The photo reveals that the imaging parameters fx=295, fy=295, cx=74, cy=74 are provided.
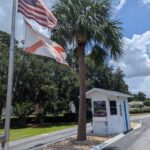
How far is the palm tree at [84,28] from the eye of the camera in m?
15.8

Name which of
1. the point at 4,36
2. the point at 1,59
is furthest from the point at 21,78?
the point at 4,36

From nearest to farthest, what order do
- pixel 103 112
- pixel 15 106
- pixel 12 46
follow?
pixel 12 46
pixel 103 112
pixel 15 106

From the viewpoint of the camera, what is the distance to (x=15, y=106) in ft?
108

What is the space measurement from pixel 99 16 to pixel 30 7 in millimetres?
7780

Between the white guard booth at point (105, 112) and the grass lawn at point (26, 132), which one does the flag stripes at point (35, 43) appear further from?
the white guard booth at point (105, 112)

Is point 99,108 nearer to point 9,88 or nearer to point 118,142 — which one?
point 118,142

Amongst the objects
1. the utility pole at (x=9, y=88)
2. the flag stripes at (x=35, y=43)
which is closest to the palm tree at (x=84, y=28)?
the flag stripes at (x=35, y=43)

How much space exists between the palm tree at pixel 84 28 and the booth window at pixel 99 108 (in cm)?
630

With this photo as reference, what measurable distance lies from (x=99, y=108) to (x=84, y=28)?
862cm

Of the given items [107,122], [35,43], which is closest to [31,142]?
[107,122]

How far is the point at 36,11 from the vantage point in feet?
30.2

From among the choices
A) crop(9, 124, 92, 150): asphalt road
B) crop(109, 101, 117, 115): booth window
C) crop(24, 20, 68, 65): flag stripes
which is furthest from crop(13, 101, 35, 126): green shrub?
crop(24, 20, 68, 65): flag stripes

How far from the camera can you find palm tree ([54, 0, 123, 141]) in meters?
15.8

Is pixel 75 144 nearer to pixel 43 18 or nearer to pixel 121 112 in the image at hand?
pixel 43 18
